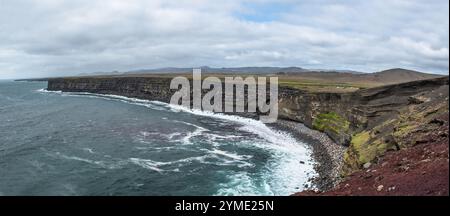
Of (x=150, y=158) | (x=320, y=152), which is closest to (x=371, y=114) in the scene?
(x=320, y=152)

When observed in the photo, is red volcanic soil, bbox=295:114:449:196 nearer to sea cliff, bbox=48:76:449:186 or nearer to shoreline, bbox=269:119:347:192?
sea cliff, bbox=48:76:449:186

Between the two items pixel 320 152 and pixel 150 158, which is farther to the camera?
pixel 320 152

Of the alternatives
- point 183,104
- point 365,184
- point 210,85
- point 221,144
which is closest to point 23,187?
point 221,144

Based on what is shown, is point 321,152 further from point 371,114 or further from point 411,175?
point 411,175

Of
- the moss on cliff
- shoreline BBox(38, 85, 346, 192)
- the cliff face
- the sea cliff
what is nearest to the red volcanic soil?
the sea cliff

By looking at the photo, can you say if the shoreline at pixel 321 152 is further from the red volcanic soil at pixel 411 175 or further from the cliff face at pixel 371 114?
the red volcanic soil at pixel 411 175
